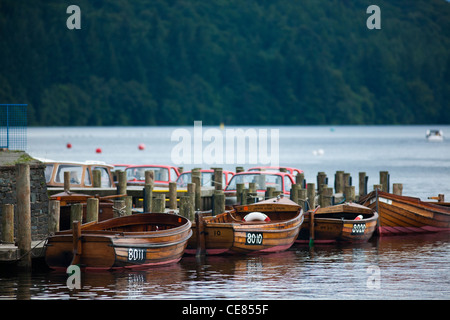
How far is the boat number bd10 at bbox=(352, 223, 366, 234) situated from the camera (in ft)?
80.9

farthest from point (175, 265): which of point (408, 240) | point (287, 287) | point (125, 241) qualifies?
point (408, 240)

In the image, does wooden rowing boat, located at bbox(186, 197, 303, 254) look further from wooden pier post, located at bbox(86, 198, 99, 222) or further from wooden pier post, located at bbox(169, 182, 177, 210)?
wooden pier post, located at bbox(86, 198, 99, 222)

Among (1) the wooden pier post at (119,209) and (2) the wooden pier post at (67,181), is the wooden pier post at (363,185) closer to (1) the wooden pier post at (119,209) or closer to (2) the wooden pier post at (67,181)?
(2) the wooden pier post at (67,181)

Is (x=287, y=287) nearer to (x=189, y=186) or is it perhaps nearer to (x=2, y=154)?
(x=189, y=186)

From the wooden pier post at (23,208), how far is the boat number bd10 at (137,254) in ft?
8.10

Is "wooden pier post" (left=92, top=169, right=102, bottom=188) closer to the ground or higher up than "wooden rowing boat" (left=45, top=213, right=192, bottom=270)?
higher up

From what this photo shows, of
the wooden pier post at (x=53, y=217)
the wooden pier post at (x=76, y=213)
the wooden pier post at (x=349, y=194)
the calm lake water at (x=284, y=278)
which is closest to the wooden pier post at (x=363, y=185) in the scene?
the wooden pier post at (x=349, y=194)

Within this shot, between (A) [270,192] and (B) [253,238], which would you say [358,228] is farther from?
(B) [253,238]

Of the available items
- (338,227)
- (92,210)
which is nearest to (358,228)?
(338,227)

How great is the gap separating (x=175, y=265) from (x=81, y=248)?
10.0 ft

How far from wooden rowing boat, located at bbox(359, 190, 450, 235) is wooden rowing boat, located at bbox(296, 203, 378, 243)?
1.51m

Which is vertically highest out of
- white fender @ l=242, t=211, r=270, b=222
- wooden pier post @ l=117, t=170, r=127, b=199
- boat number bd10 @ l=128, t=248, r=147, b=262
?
wooden pier post @ l=117, t=170, r=127, b=199

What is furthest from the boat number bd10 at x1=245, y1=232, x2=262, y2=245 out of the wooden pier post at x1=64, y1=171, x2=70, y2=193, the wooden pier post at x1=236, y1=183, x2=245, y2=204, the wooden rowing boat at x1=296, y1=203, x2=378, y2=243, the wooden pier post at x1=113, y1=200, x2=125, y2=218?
the wooden pier post at x1=64, y1=171, x2=70, y2=193

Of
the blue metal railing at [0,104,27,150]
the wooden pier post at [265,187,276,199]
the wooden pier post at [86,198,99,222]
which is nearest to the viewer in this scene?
the wooden pier post at [86,198,99,222]
